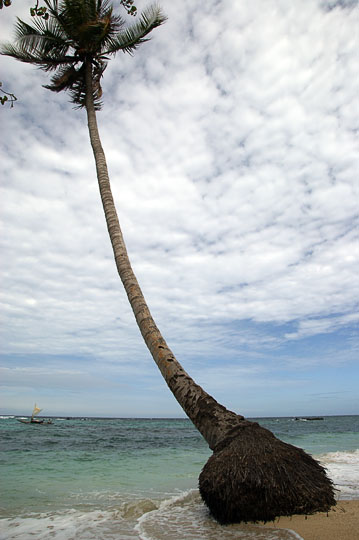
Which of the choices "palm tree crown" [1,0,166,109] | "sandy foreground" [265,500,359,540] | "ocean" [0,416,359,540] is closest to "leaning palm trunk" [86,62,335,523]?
"sandy foreground" [265,500,359,540]

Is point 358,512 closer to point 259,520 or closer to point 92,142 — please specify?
point 259,520

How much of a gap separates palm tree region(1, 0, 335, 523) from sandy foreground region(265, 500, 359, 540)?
0.14 metres

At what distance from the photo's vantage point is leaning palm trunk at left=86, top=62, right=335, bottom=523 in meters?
5.12

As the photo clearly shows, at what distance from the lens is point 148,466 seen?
1349 cm

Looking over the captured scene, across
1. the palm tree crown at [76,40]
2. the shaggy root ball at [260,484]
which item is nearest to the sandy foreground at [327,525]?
the shaggy root ball at [260,484]

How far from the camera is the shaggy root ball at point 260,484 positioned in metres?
5.12

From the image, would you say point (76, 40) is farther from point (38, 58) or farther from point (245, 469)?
point (245, 469)

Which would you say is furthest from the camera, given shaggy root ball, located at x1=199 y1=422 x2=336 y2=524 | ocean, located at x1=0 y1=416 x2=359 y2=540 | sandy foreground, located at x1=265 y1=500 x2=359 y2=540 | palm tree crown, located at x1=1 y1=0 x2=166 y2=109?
palm tree crown, located at x1=1 y1=0 x2=166 y2=109

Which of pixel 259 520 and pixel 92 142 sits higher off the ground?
pixel 92 142

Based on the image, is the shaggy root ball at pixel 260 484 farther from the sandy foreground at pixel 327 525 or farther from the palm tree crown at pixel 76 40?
the palm tree crown at pixel 76 40

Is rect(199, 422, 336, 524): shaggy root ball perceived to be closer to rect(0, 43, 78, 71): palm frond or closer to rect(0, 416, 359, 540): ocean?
rect(0, 416, 359, 540): ocean

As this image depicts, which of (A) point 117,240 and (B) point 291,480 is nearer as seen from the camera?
(B) point 291,480

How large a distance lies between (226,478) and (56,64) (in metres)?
11.0

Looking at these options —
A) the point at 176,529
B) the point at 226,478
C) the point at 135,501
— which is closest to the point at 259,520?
the point at 226,478
